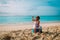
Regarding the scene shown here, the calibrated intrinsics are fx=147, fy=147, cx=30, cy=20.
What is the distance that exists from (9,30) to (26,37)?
Result: 21cm

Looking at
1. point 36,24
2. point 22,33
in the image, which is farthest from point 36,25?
point 22,33

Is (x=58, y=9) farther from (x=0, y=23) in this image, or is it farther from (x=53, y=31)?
(x=0, y=23)

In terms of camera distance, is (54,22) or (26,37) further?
(54,22)

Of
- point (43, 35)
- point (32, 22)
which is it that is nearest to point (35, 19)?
point (32, 22)

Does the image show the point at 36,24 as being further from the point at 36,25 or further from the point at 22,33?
the point at 22,33

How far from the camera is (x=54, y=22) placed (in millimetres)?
1760

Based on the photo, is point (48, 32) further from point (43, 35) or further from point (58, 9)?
point (58, 9)

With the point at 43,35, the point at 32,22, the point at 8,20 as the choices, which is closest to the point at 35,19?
the point at 32,22

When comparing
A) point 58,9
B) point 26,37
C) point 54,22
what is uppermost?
point 58,9

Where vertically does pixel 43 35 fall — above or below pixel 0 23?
below

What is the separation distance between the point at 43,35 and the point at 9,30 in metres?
0.38

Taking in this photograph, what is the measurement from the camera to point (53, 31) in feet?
5.61

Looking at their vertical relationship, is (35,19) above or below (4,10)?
below

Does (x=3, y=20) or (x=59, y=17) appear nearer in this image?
(x=3, y=20)
